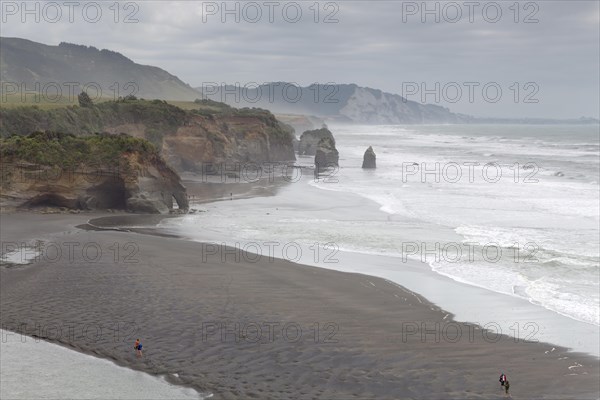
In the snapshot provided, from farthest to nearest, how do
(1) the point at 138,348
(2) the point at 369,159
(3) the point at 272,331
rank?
(2) the point at 369,159
(3) the point at 272,331
(1) the point at 138,348

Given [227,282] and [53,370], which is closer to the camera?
[53,370]

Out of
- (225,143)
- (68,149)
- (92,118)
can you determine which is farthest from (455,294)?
(225,143)

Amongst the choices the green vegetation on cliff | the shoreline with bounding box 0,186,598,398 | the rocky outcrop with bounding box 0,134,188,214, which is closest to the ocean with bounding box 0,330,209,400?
the shoreline with bounding box 0,186,598,398

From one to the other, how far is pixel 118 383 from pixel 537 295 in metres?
15.6

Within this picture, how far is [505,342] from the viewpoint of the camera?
61.5 feet

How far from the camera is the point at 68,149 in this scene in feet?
131

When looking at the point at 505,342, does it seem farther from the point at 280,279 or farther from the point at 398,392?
the point at 280,279

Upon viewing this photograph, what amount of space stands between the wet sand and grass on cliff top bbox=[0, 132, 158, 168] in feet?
41.5

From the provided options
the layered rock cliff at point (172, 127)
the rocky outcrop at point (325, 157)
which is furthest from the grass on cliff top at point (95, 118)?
the rocky outcrop at point (325, 157)

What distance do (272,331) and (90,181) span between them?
25.1 metres

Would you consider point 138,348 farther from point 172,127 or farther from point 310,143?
point 310,143

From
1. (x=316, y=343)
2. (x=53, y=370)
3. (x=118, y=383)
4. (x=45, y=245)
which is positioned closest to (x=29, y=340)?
(x=53, y=370)

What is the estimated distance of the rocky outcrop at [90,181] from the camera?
3841 cm

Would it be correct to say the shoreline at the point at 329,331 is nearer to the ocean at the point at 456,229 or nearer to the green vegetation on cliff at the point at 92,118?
the ocean at the point at 456,229
